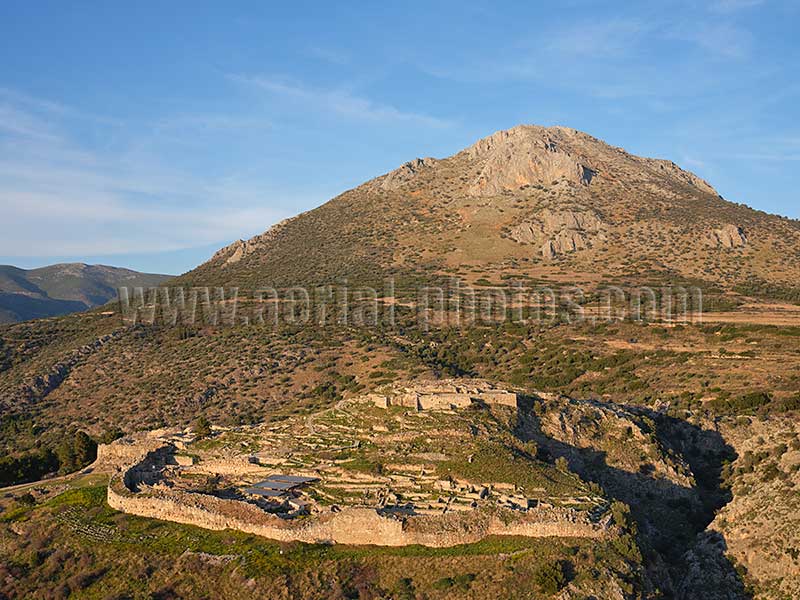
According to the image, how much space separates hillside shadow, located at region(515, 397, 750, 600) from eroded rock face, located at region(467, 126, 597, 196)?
81.2 m

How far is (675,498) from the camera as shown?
3033 centimetres

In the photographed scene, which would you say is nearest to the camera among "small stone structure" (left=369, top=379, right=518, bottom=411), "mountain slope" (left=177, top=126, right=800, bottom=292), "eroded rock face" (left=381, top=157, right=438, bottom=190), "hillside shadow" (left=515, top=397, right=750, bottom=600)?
"hillside shadow" (left=515, top=397, right=750, bottom=600)

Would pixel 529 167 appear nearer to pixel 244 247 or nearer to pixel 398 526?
pixel 244 247

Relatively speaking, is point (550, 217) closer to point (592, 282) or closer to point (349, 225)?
point (592, 282)

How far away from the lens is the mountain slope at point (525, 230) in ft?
299

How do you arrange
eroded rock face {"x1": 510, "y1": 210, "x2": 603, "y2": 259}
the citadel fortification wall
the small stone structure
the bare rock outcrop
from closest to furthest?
the citadel fortification wall → the small stone structure → eroded rock face {"x1": 510, "y1": 210, "x2": 603, "y2": 259} → the bare rock outcrop

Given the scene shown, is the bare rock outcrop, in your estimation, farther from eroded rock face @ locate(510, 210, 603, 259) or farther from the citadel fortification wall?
the citadel fortification wall

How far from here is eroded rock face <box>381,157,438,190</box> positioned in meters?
125

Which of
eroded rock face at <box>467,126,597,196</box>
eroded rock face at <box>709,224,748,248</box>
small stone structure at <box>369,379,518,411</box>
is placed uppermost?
eroded rock face at <box>467,126,597,196</box>

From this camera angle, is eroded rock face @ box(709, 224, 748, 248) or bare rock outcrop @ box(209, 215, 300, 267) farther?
bare rock outcrop @ box(209, 215, 300, 267)

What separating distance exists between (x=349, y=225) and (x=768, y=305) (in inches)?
2379

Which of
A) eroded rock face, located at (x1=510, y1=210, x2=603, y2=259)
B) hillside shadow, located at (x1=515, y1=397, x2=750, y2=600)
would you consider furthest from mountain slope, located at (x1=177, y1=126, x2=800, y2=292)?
hillside shadow, located at (x1=515, y1=397, x2=750, y2=600)

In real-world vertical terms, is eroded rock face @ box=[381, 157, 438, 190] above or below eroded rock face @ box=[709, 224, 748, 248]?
above

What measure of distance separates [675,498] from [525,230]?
2895 inches
